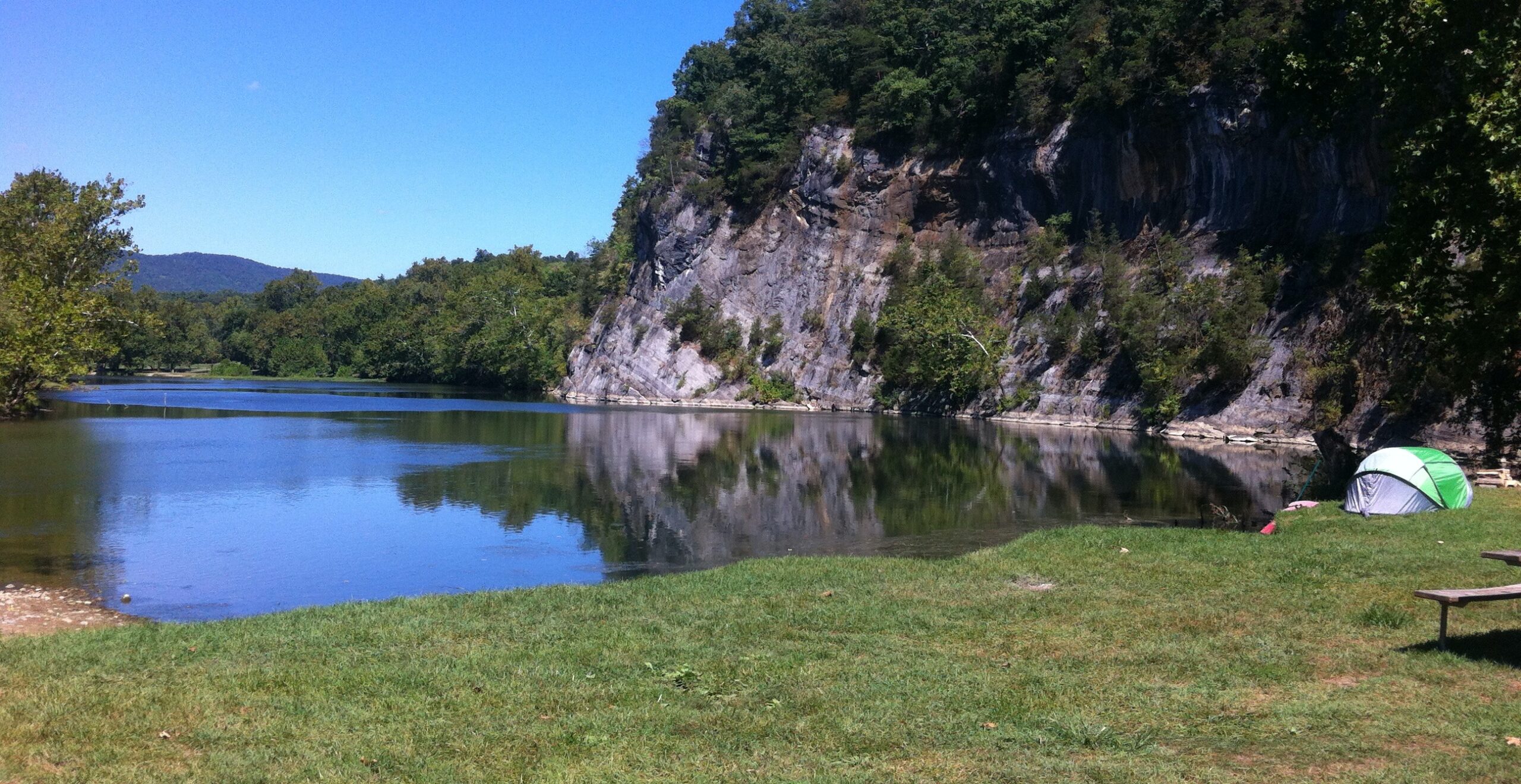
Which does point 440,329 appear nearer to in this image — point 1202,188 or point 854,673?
point 1202,188

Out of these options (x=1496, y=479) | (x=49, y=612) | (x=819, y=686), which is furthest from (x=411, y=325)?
(x=819, y=686)

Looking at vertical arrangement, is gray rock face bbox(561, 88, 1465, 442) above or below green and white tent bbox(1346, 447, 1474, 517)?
above

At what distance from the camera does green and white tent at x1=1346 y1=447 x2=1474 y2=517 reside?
21.4 metres

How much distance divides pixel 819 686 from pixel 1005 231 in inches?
2814

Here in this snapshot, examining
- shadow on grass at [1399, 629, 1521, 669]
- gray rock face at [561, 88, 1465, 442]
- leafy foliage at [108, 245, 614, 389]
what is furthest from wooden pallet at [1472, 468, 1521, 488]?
leafy foliage at [108, 245, 614, 389]

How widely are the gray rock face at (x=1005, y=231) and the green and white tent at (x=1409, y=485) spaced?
19.2m

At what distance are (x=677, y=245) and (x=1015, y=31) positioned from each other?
32556 millimetres

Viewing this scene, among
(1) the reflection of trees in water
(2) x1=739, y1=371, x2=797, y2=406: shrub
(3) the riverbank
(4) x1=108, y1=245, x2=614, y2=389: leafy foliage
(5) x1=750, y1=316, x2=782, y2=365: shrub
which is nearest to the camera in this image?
(1) the reflection of trees in water

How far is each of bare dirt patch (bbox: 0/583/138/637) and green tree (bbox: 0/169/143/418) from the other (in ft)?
128

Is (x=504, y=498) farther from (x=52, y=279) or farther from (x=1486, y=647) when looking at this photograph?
(x=52, y=279)

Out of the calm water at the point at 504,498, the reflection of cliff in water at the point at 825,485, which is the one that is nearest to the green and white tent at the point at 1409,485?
the reflection of cliff in water at the point at 825,485

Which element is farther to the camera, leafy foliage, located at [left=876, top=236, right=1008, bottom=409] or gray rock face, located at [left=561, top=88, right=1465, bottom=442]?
leafy foliage, located at [left=876, top=236, right=1008, bottom=409]

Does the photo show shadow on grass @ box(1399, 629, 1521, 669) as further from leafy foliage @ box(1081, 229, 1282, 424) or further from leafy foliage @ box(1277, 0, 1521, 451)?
leafy foliage @ box(1081, 229, 1282, 424)

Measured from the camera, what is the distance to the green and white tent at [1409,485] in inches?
841
